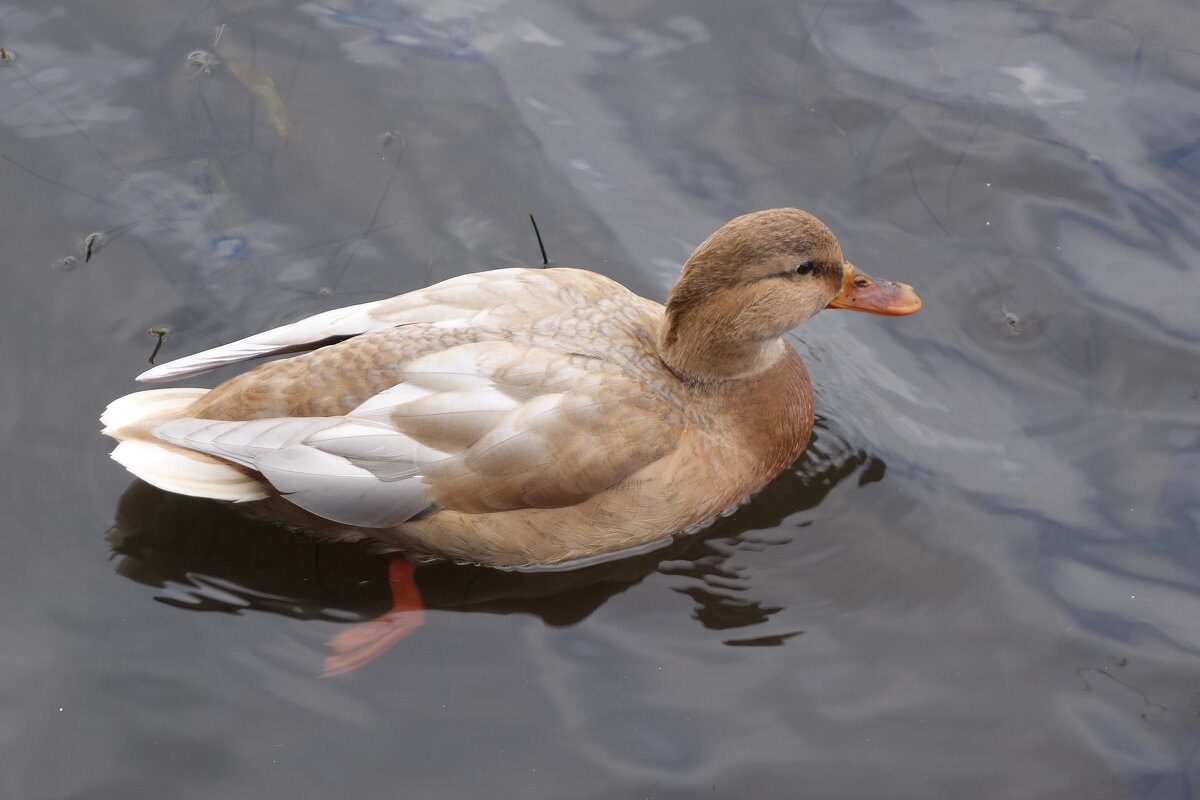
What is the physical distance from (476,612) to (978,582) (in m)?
1.87

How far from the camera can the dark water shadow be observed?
176 inches

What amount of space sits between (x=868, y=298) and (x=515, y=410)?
1452mm

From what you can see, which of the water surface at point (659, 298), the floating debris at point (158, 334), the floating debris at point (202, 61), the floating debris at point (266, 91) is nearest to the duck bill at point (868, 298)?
the water surface at point (659, 298)

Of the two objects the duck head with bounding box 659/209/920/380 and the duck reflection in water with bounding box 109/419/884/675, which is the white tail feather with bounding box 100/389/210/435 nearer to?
the duck reflection in water with bounding box 109/419/884/675

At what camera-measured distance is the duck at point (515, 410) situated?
4219 mm

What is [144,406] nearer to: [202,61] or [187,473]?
[187,473]

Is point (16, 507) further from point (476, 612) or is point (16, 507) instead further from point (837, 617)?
point (837, 617)

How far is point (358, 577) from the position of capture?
4.60m

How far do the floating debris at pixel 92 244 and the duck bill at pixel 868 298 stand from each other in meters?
3.19

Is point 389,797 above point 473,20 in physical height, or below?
below

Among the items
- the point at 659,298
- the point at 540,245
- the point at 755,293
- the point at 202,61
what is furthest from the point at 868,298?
the point at 202,61

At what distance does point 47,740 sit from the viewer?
4.00 metres

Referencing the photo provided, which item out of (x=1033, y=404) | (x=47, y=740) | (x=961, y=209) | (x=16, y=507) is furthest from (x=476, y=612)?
(x=961, y=209)

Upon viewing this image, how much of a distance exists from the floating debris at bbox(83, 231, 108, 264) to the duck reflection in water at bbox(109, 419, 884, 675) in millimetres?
1230
